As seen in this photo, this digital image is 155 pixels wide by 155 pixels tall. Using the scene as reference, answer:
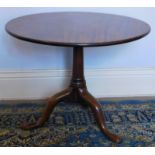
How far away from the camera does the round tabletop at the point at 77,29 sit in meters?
1.20

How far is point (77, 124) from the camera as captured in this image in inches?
67.1

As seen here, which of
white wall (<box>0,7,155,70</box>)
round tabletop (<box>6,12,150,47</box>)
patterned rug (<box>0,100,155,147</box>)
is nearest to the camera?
round tabletop (<box>6,12,150,47</box>)

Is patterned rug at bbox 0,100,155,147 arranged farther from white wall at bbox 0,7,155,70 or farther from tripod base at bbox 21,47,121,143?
white wall at bbox 0,7,155,70

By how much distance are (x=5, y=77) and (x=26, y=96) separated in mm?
199

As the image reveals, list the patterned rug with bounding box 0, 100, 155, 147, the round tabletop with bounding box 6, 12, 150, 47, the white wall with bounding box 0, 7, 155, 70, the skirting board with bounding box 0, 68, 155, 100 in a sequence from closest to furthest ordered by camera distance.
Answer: the round tabletop with bounding box 6, 12, 150, 47, the patterned rug with bounding box 0, 100, 155, 147, the white wall with bounding box 0, 7, 155, 70, the skirting board with bounding box 0, 68, 155, 100

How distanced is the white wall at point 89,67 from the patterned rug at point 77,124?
106mm

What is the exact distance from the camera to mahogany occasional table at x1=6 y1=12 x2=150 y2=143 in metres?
1.21

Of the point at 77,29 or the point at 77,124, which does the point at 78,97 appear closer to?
the point at 77,124

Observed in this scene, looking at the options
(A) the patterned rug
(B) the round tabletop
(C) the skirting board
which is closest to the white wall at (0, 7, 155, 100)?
(C) the skirting board

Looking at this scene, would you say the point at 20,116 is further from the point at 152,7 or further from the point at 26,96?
the point at 152,7

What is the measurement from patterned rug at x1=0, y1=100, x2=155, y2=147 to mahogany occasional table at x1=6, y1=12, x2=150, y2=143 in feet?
0.22

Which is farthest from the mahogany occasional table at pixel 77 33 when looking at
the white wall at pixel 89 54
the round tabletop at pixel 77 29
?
the white wall at pixel 89 54

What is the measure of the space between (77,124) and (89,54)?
0.51 m
